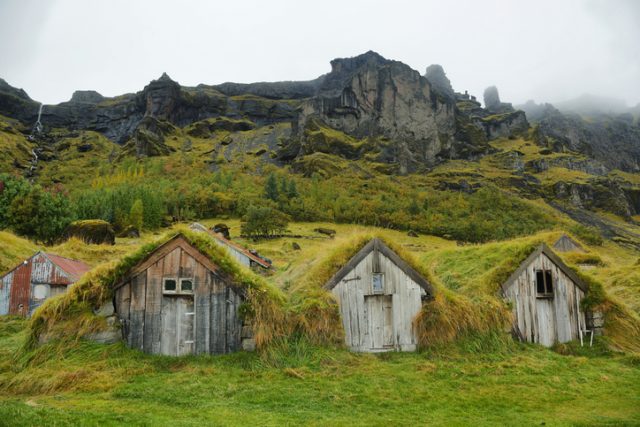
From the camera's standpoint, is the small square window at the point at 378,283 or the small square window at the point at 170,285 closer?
the small square window at the point at 170,285

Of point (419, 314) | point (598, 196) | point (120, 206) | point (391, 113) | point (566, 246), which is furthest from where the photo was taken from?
point (391, 113)

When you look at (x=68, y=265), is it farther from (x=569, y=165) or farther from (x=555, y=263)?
(x=569, y=165)

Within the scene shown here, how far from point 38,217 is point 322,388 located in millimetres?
57498

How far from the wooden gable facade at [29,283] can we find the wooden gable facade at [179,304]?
1895 centimetres

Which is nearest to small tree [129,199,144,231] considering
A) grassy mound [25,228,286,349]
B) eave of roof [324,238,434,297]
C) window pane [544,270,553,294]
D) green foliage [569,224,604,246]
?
grassy mound [25,228,286,349]

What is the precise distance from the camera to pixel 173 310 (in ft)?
42.5

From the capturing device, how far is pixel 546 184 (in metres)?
148

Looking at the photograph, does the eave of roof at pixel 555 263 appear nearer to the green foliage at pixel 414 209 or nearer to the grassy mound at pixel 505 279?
the grassy mound at pixel 505 279

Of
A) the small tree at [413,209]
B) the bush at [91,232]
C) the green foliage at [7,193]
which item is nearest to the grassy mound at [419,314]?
the bush at [91,232]

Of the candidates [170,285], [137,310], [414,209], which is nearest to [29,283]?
[137,310]

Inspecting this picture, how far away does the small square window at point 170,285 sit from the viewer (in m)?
13.0

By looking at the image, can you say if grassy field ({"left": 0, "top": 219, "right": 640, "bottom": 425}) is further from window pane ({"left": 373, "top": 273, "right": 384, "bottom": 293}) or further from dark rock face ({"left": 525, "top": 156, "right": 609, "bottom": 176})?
dark rock face ({"left": 525, "top": 156, "right": 609, "bottom": 176})

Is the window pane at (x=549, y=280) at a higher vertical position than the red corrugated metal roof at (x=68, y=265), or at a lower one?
lower

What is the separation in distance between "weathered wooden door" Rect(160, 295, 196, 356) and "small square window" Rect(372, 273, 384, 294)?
242 inches
